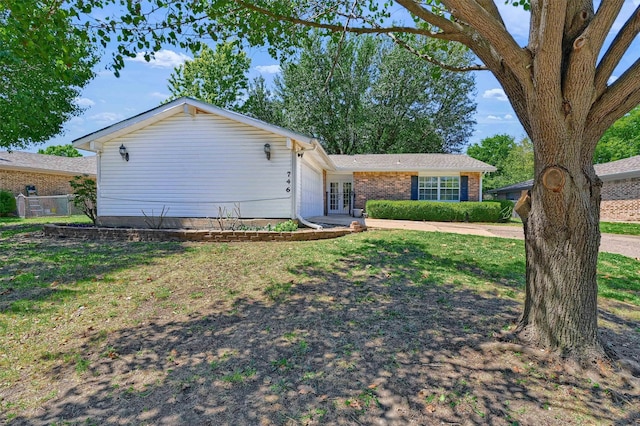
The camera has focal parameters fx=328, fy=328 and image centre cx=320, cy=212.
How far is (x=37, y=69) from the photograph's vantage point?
9625 mm

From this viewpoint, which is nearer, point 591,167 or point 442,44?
point 591,167

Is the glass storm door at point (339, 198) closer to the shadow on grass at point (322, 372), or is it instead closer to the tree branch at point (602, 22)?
the shadow on grass at point (322, 372)

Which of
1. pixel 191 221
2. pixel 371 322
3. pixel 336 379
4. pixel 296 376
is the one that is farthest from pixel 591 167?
pixel 191 221

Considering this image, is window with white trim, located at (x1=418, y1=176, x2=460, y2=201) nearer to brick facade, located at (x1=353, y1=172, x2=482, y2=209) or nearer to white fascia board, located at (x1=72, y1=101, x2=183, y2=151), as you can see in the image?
brick facade, located at (x1=353, y1=172, x2=482, y2=209)

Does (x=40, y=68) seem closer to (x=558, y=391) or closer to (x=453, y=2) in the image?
(x=453, y=2)

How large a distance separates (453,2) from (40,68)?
473 inches

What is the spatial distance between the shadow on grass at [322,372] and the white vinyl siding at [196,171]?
6.15 meters

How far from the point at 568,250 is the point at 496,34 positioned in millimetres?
1930

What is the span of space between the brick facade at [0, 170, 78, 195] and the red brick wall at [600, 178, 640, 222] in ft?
102

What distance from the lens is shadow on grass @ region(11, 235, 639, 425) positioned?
226 centimetres

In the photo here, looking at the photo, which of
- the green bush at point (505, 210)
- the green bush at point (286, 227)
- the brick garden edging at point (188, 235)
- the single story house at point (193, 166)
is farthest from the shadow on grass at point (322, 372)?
the green bush at point (505, 210)

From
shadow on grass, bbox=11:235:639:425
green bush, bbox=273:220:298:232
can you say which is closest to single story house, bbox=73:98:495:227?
green bush, bbox=273:220:298:232

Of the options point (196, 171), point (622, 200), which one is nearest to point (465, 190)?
point (622, 200)

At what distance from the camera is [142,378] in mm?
2707
